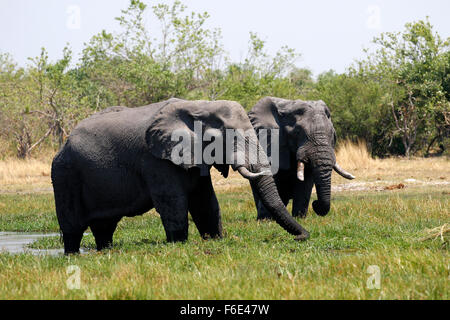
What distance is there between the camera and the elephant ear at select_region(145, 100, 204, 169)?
32.0 feet

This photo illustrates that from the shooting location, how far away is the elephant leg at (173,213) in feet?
31.9

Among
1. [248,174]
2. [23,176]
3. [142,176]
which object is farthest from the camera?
[23,176]

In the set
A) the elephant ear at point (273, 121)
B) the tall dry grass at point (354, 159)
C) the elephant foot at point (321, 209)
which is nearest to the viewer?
the elephant foot at point (321, 209)

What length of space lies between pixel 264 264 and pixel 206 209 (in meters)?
2.79

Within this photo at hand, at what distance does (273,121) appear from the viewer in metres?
14.0

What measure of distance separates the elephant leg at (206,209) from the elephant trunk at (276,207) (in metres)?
0.97

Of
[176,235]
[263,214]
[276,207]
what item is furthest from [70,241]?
[263,214]

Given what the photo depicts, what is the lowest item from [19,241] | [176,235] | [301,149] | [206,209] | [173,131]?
[19,241]

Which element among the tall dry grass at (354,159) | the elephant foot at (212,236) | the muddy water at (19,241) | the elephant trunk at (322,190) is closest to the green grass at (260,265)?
the elephant foot at (212,236)

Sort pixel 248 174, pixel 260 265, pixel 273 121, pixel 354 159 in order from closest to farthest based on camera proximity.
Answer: pixel 260 265 → pixel 248 174 → pixel 273 121 → pixel 354 159

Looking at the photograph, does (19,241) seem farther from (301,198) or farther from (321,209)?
(321,209)

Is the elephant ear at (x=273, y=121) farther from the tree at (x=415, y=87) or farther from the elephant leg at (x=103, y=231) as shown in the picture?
the tree at (x=415, y=87)

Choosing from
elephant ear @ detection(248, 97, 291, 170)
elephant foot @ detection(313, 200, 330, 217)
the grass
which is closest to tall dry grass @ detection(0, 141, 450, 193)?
elephant ear @ detection(248, 97, 291, 170)

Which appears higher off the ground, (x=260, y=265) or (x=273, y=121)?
(x=273, y=121)
